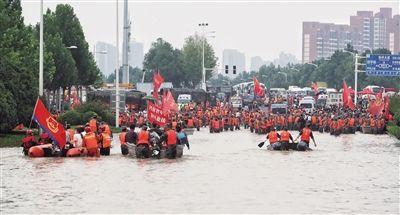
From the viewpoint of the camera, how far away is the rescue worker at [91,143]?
3306 centimetres

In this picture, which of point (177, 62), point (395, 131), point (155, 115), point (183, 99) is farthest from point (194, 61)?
point (155, 115)

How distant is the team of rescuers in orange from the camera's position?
33.2 metres

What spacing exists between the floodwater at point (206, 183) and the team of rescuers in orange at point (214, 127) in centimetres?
82

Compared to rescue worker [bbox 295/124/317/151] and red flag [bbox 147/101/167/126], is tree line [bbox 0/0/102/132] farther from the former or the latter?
rescue worker [bbox 295/124/317/151]

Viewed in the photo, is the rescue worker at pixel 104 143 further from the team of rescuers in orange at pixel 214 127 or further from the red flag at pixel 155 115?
the red flag at pixel 155 115

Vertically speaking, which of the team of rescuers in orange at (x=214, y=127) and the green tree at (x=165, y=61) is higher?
the green tree at (x=165, y=61)

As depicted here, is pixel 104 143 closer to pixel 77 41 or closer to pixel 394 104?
pixel 394 104

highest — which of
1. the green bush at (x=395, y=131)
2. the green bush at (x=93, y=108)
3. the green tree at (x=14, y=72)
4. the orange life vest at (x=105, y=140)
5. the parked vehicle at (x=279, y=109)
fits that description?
the green tree at (x=14, y=72)

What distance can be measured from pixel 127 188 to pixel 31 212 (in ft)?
15.2

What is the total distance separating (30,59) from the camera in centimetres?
5425

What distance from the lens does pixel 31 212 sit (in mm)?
18406

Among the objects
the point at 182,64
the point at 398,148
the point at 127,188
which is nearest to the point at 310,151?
the point at 398,148

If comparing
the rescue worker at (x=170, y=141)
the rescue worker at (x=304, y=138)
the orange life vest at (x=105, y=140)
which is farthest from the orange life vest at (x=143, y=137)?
the rescue worker at (x=304, y=138)

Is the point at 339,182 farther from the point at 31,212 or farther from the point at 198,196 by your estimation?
the point at 31,212
